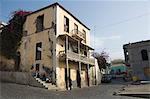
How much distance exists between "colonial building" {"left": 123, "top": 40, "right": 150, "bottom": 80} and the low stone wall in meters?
24.7

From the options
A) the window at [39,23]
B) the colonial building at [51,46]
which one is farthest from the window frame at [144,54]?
the window at [39,23]

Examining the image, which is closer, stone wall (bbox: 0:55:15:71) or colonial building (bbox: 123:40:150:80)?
stone wall (bbox: 0:55:15:71)

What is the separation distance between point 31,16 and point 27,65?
5828 mm

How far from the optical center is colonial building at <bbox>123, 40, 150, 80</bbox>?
38000 mm

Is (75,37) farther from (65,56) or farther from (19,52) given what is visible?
(19,52)

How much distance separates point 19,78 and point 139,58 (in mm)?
26826

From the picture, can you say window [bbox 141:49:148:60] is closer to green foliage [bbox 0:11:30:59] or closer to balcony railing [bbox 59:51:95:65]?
balcony railing [bbox 59:51:95:65]

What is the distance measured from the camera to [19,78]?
1867 centimetres

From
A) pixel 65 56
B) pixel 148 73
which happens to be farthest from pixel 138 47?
pixel 65 56

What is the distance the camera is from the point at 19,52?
23859 mm

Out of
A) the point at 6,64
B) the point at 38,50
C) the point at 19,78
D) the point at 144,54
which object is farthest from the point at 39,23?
the point at 144,54

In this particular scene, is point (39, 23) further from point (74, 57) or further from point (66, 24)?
point (74, 57)

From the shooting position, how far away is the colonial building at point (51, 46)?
21359mm

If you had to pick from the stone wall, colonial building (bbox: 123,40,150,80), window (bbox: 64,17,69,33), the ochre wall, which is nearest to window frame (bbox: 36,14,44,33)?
the ochre wall
